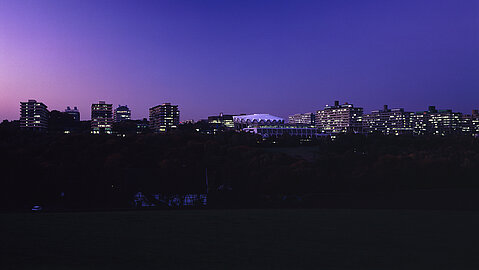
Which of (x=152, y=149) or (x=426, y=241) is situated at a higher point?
(x=152, y=149)

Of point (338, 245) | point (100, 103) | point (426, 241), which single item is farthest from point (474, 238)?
point (100, 103)

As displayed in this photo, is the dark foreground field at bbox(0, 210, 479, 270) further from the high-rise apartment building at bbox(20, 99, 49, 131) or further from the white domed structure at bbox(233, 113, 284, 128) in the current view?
the white domed structure at bbox(233, 113, 284, 128)

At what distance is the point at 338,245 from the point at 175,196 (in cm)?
1263

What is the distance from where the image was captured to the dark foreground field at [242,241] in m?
6.72

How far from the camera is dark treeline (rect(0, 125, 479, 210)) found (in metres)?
17.2

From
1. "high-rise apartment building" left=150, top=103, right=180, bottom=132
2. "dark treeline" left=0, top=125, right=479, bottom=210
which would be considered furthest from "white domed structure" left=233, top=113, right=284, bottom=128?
"dark treeline" left=0, top=125, right=479, bottom=210

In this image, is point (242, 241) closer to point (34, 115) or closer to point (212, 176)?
point (212, 176)

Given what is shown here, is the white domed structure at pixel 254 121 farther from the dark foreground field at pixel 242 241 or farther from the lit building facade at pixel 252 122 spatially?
the dark foreground field at pixel 242 241

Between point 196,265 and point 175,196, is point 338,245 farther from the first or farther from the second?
point 175,196

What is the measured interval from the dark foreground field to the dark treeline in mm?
5569

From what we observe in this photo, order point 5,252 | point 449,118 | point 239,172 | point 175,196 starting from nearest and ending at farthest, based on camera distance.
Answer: point 5,252 < point 175,196 < point 239,172 < point 449,118

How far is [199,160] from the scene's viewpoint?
23750 millimetres

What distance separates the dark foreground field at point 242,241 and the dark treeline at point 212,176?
5.57m

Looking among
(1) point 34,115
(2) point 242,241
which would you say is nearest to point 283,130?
(1) point 34,115
